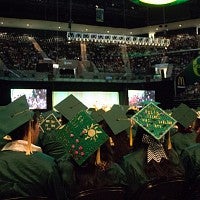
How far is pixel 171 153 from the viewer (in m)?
2.85

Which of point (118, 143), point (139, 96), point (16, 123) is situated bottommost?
point (118, 143)

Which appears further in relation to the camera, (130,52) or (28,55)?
(130,52)

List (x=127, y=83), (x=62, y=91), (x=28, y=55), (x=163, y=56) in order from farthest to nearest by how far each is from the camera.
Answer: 1. (x=163, y=56)
2. (x=28, y=55)
3. (x=127, y=83)
4. (x=62, y=91)

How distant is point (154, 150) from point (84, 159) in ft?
1.93

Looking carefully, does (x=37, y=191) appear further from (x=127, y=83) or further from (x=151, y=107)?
(x=127, y=83)

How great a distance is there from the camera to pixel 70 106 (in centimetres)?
353

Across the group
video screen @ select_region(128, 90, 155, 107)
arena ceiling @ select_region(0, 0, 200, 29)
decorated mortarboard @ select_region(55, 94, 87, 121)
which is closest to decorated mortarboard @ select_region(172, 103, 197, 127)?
decorated mortarboard @ select_region(55, 94, 87, 121)

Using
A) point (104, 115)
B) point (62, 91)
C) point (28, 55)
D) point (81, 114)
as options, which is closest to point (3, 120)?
point (81, 114)

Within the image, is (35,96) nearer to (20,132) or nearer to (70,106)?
(70,106)

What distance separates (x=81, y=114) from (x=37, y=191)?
0.65 m

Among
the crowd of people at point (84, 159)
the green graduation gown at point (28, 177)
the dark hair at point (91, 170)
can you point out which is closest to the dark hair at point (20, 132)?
the crowd of people at point (84, 159)

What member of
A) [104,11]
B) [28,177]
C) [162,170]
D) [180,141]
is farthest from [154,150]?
[104,11]

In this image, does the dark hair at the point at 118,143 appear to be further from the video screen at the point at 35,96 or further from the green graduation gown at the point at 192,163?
the video screen at the point at 35,96

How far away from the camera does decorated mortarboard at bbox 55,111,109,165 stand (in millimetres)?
2477
